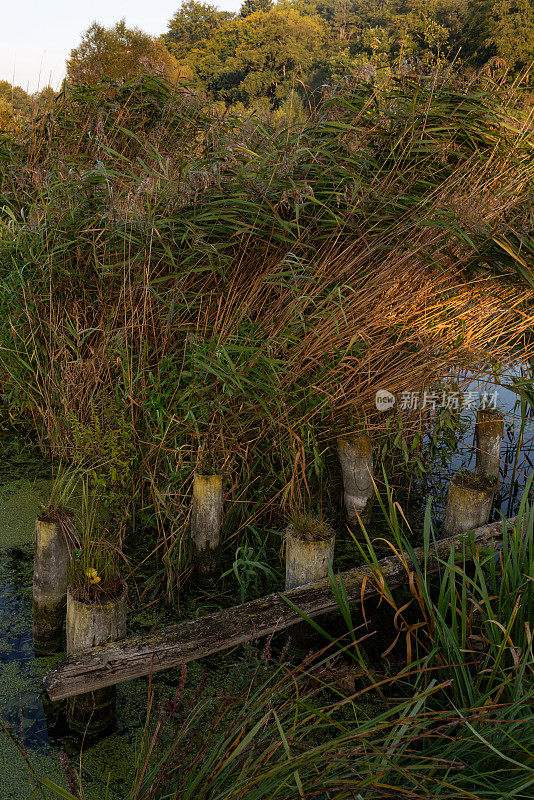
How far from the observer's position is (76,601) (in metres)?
1.69

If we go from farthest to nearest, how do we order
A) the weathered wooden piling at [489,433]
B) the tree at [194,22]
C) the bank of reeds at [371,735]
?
the tree at [194,22] → the weathered wooden piling at [489,433] → the bank of reeds at [371,735]

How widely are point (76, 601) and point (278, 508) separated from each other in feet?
3.20

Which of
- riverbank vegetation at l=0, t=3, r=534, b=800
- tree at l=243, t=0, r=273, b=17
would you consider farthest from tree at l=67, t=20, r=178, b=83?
tree at l=243, t=0, r=273, b=17

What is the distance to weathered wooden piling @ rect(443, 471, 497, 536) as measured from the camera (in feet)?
7.60

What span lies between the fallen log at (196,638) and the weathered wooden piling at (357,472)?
44cm

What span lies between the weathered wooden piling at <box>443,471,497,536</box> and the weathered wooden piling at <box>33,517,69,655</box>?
4.73 feet

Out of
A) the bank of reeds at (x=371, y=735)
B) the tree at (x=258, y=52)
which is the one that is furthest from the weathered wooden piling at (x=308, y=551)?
the tree at (x=258, y=52)

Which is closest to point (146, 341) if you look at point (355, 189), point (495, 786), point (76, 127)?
point (355, 189)

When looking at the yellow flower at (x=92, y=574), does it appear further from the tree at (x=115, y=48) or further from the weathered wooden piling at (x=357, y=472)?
the tree at (x=115, y=48)

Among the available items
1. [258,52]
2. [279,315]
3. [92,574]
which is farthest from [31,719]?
[258,52]

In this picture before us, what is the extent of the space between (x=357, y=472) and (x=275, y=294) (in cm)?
83

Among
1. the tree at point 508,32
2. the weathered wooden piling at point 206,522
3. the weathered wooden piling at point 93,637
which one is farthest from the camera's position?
the tree at point 508,32

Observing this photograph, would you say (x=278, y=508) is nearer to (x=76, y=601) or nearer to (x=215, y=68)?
(x=76, y=601)

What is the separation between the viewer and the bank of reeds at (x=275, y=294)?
2.39 metres
